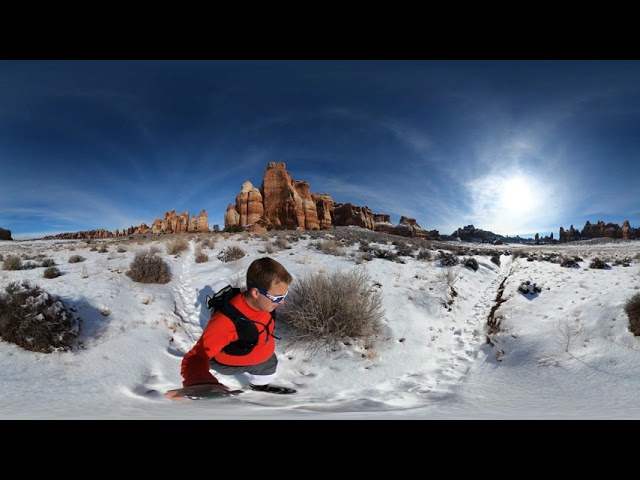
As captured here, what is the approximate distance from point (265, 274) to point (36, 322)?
7.94 ft

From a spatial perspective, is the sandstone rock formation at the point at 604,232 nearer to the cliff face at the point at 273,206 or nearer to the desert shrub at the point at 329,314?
the cliff face at the point at 273,206

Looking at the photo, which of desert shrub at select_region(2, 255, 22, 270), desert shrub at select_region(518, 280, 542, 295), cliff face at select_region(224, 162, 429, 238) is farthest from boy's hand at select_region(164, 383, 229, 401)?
cliff face at select_region(224, 162, 429, 238)

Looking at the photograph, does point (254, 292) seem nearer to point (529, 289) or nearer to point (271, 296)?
point (271, 296)

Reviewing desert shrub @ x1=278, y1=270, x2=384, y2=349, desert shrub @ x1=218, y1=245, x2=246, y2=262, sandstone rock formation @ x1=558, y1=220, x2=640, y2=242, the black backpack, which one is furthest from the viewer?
sandstone rock formation @ x1=558, y1=220, x2=640, y2=242

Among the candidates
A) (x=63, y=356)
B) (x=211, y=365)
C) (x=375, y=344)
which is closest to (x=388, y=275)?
(x=375, y=344)

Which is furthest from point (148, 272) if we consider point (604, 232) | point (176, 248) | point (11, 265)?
point (604, 232)

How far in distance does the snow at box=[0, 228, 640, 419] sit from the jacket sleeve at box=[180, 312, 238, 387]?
0.54 ft

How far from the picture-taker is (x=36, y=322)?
2646mm

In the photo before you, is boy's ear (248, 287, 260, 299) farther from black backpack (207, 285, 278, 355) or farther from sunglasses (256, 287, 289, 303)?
Result: black backpack (207, 285, 278, 355)

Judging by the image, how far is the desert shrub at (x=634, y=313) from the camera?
3.25 metres

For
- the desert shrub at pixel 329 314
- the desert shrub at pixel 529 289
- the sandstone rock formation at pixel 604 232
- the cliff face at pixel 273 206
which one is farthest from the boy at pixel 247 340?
the sandstone rock formation at pixel 604 232

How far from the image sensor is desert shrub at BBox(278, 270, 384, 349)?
3406 millimetres

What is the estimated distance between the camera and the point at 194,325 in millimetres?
3596

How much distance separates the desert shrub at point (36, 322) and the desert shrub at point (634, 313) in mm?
6089
